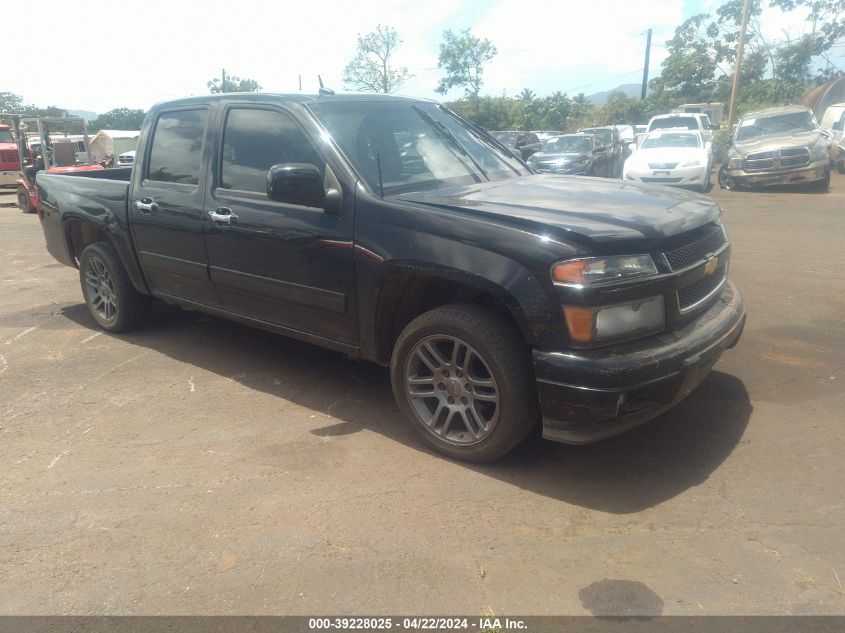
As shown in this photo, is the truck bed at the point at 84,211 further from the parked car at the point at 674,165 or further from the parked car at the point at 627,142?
the parked car at the point at 627,142

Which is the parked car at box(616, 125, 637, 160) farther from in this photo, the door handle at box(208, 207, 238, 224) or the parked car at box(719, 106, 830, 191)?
the door handle at box(208, 207, 238, 224)

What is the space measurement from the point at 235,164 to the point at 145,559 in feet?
8.25

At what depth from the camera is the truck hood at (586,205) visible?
3172 millimetres

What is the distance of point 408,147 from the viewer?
13.9 feet

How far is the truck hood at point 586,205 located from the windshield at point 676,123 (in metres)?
18.3

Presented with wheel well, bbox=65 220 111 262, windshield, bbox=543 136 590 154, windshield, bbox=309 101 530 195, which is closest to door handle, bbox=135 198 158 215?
wheel well, bbox=65 220 111 262

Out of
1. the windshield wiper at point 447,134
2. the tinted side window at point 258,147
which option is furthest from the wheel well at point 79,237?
the windshield wiper at point 447,134

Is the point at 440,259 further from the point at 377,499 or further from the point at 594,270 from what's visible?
the point at 377,499

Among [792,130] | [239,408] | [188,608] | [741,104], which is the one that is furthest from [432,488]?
[741,104]

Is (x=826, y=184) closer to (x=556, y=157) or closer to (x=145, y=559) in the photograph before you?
(x=556, y=157)

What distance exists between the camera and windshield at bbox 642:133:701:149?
16.6 m

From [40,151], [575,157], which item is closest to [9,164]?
[40,151]

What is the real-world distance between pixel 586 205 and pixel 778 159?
45.9 feet

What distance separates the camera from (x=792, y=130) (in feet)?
54.4
